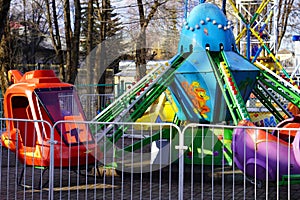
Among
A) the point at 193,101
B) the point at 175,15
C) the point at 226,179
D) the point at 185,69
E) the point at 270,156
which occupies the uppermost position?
the point at 175,15

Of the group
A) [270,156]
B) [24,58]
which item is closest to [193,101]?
[270,156]

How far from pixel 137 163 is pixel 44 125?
206cm

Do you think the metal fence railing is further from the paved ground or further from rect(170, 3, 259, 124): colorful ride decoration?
rect(170, 3, 259, 124): colorful ride decoration

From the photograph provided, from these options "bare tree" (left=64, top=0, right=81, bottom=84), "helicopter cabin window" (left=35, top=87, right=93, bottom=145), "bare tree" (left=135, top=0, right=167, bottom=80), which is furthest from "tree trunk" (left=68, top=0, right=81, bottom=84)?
"helicopter cabin window" (left=35, top=87, right=93, bottom=145)

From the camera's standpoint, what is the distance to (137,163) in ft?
30.9

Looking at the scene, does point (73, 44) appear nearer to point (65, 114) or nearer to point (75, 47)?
point (75, 47)

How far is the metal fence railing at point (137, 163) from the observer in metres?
6.89

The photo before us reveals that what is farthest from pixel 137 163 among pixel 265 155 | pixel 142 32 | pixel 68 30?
pixel 142 32

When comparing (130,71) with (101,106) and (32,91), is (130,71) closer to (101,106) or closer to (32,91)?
(101,106)

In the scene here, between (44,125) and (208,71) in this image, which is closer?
(44,125)

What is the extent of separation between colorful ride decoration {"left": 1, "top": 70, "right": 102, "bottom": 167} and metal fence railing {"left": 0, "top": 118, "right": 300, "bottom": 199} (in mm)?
16

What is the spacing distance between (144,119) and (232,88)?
6254 mm

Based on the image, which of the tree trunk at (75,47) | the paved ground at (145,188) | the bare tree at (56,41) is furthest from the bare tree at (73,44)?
the paved ground at (145,188)

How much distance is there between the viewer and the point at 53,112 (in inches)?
332
